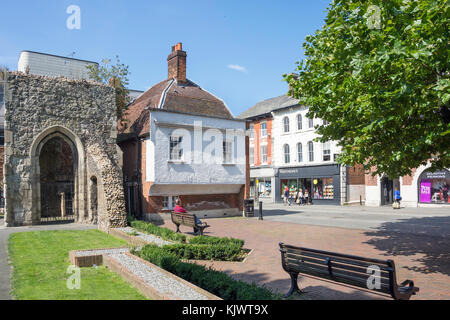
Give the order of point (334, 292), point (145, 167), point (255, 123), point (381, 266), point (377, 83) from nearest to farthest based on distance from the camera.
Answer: point (381, 266), point (334, 292), point (377, 83), point (145, 167), point (255, 123)

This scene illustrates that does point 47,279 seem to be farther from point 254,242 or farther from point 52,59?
point 52,59

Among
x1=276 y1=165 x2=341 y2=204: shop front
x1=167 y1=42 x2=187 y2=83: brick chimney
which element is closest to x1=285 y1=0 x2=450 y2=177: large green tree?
x1=167 y1=42 x2=187 y2=83: brick chimney

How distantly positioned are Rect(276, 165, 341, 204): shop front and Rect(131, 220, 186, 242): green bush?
24.9 meters

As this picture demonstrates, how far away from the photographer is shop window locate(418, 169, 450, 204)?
94.7 feet

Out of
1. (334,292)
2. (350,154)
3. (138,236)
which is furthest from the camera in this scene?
(138,236)

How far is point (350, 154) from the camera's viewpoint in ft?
34.3

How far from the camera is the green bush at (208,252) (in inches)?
403

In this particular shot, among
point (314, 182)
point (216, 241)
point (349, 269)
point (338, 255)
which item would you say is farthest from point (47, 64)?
point (349, 269)

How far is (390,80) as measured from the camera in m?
8.25

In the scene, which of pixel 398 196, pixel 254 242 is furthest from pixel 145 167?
pixel 398 196

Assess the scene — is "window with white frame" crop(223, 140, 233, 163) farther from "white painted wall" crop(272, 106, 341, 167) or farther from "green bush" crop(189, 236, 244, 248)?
"white painted wall" crop(272, 106, 341, 167)

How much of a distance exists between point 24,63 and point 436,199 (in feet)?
133

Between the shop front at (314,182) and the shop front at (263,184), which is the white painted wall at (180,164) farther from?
the shop front at (263,184)

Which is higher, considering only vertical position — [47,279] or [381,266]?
[381,266]
